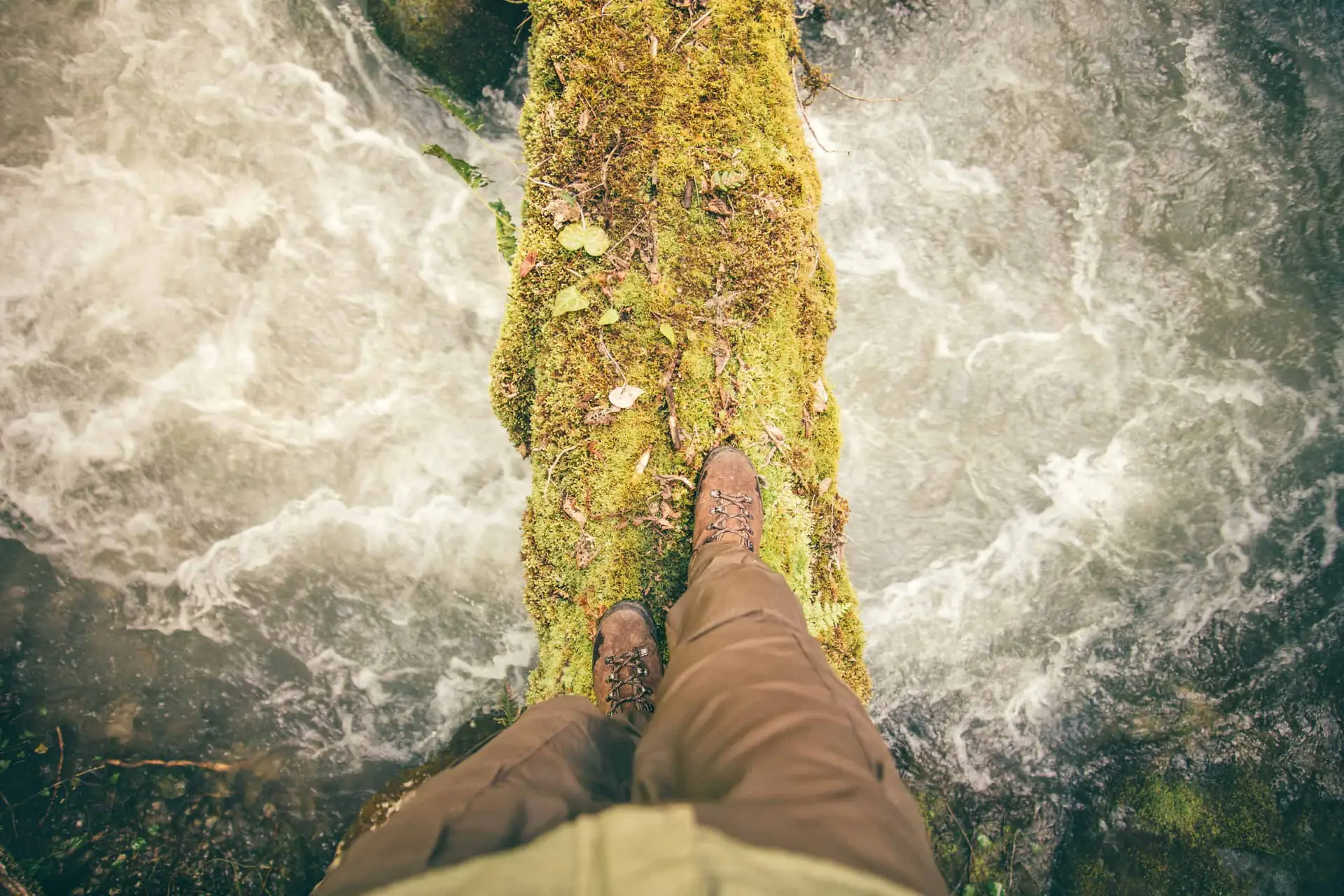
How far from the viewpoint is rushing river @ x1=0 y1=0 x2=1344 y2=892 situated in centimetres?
477

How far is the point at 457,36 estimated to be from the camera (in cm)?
459

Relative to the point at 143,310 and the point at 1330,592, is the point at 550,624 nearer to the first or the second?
the point at 143,310

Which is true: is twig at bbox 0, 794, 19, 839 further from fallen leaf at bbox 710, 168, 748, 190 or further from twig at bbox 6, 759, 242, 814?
fallen leaf at bbox 710, 168, 748, 190

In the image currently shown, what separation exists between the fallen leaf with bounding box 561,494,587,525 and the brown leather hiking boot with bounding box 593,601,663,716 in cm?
47

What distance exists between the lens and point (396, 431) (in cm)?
502

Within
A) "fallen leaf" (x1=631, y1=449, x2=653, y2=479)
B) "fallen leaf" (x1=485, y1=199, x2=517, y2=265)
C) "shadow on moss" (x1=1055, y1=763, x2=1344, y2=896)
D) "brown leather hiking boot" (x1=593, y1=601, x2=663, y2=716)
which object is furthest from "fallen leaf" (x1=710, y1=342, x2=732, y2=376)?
"shadow on moss" (x1=1055, y1=763, x2=1344, y2=896)

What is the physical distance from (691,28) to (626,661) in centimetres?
320

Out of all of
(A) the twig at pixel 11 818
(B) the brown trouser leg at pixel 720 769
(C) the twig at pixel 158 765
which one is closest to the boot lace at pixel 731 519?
(B) the brown trouser leg at pixel 720 769

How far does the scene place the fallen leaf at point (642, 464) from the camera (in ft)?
10.6

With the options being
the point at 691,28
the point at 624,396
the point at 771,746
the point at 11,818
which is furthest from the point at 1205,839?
the point at 11,818

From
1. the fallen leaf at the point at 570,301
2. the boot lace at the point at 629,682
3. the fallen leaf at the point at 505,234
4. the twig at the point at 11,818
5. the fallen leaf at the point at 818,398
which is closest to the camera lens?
the boot lace at the point at 629,682

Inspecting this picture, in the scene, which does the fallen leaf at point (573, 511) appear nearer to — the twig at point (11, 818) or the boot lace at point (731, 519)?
the boot lace at point (731, 519)

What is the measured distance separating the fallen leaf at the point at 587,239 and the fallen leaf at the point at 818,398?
1.39 m

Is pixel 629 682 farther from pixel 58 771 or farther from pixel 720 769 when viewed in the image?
pixel 58 771
